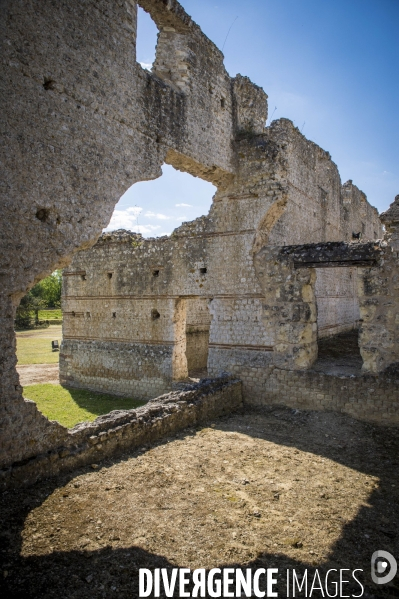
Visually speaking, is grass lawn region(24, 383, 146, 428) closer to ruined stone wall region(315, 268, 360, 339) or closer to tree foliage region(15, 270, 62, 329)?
ruined stone wall region(315, 268, 360, 339)

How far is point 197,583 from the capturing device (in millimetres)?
3332

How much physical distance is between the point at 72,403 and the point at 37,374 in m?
4.60

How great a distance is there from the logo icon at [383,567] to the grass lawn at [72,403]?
6.34m

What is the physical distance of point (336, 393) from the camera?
823cm

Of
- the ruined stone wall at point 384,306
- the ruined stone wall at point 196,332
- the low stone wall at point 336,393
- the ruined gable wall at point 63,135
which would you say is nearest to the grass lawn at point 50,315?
the ruined stone wall at point 196,332

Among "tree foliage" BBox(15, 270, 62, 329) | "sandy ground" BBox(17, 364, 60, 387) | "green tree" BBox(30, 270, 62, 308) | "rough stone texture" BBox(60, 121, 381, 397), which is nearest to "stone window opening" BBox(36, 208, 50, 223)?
"rough stone texture" BBox(60, 121, 381, 397)

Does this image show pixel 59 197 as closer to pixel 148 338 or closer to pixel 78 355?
pixel 148 338

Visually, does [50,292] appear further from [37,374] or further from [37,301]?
[37,374]

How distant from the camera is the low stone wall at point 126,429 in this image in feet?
16.2

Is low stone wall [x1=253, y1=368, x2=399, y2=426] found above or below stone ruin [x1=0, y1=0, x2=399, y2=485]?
below

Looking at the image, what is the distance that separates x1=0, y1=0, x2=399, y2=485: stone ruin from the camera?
5.17 m

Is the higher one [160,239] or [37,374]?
[160,239]

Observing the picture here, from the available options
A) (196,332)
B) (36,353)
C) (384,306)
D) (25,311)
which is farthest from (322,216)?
(25,311)

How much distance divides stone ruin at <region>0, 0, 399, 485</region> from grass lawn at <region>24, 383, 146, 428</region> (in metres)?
0.61
